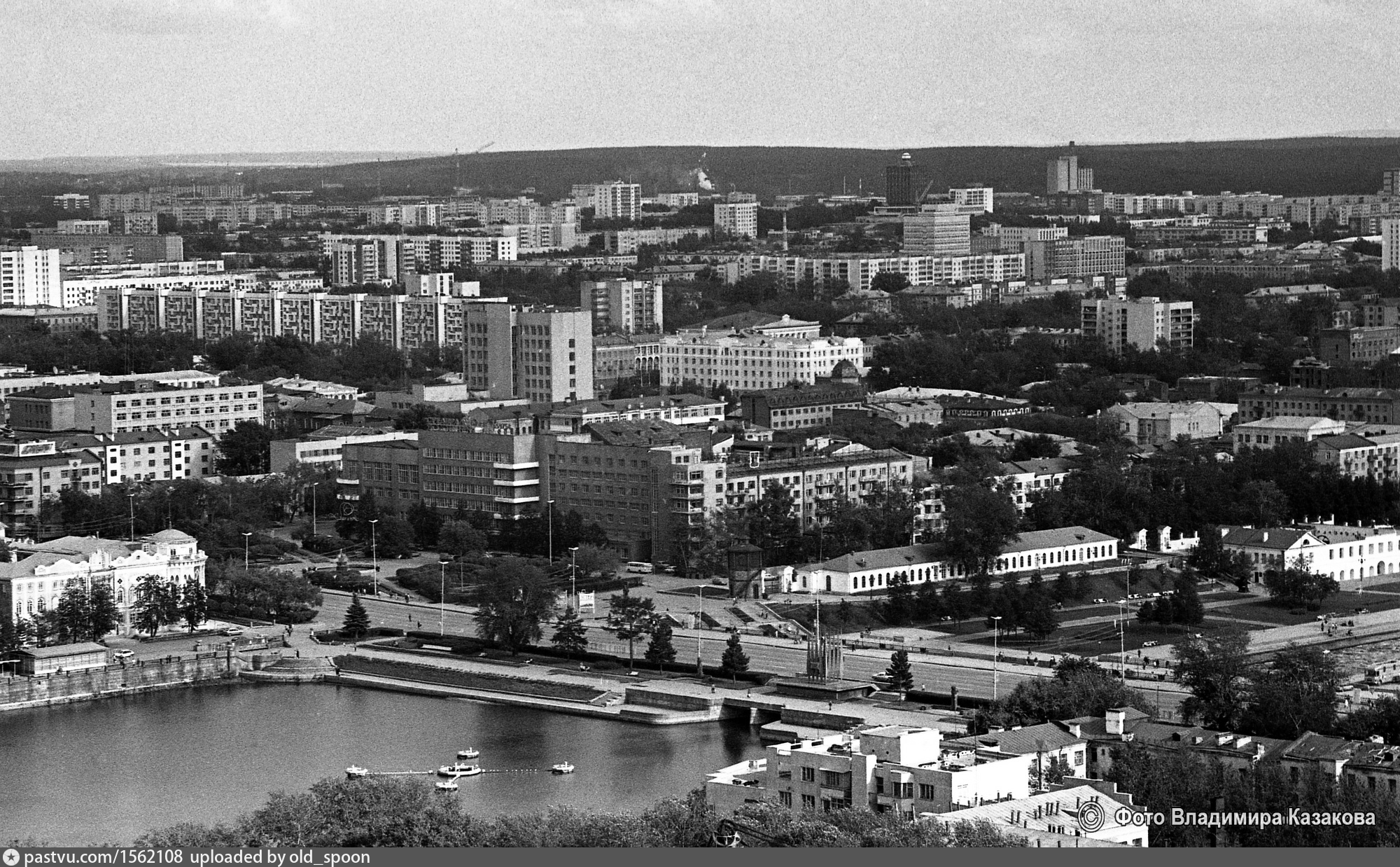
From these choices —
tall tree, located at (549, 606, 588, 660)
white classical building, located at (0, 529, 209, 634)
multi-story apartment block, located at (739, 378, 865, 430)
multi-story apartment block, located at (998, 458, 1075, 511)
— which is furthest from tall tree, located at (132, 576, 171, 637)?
multi-story apartment block, located at (739, 378, 865, 430)

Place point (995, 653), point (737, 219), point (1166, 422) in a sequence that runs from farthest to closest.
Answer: point (737, 219)
point (1166, 422)
point (995, 653)

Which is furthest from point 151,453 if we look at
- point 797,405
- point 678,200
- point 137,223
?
point 678,200

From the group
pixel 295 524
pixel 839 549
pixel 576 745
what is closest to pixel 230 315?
pixel 295 524

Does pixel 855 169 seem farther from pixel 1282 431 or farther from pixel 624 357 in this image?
pixel 1282 431

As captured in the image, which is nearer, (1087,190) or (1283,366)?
(1283,366)

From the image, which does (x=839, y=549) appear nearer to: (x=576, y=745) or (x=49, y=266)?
(x=576, y=745)

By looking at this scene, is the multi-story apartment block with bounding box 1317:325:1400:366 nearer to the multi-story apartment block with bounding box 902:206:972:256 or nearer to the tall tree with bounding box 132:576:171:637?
the multi-story apartment block with bounding box 902:206:972:256
